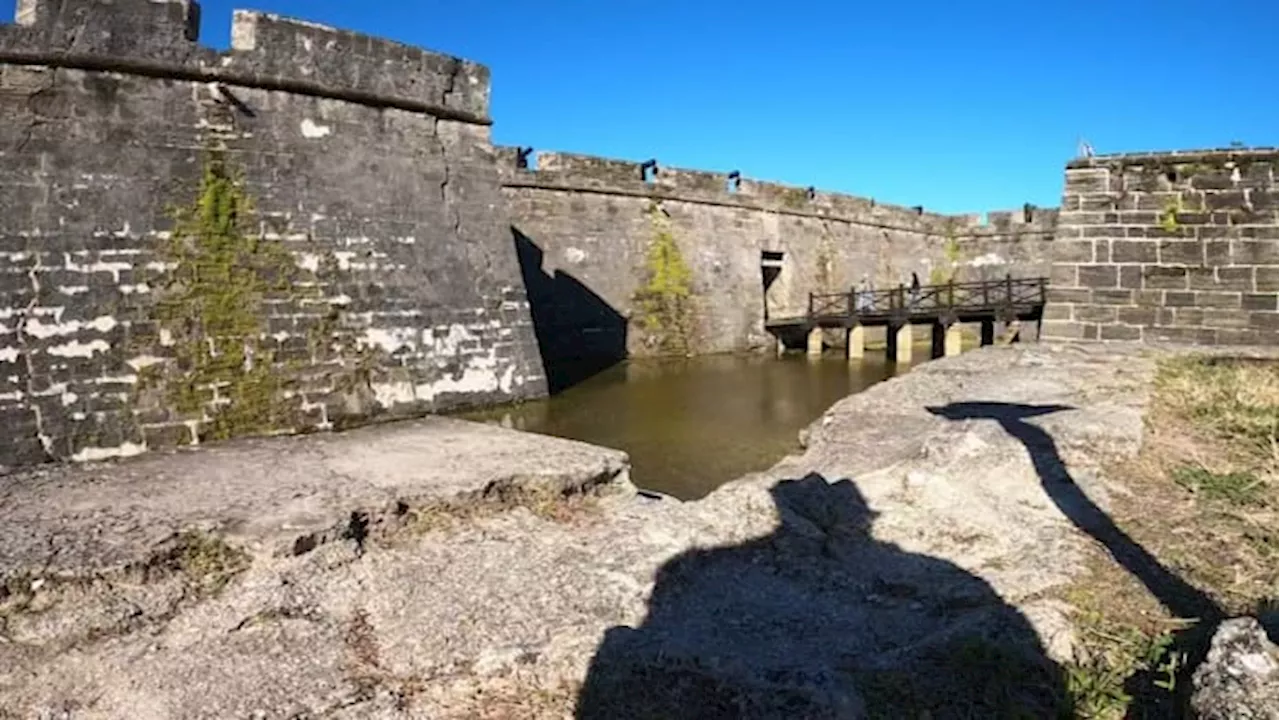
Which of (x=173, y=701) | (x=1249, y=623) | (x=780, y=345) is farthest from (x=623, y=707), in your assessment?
(x=780, y=345)

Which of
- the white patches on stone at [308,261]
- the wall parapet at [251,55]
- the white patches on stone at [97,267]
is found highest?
the wall parapet at [251,55]

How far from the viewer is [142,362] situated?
670 cm

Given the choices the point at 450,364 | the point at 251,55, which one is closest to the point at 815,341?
the point at 450,364

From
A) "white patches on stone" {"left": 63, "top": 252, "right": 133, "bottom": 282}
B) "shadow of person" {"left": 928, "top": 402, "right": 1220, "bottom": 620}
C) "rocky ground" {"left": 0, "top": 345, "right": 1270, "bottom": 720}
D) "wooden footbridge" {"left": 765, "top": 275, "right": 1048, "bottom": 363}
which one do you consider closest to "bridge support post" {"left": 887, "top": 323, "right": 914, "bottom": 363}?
"wooden footbridge" {"left": 765, "top": 275, "right": 1048, "bottom": 363}

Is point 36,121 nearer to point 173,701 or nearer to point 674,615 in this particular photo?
point 173,701

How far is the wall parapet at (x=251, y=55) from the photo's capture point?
6684mm

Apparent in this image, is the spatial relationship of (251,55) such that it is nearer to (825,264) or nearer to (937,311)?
(937,311)

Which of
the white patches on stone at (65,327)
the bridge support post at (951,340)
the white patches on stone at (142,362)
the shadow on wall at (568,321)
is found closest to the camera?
the white patches on stone at (65,327)

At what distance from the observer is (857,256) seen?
23594 mm

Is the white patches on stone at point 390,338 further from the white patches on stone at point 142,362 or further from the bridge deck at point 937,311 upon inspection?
the bridge deck at point 937,311

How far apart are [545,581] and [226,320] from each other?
Answer: 17.6 feet

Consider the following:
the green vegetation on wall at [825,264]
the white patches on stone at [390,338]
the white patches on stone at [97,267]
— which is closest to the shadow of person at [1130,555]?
the white patches on stone at [390,338]

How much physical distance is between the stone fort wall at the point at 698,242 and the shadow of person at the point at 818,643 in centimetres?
1264

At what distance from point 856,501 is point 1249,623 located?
2175 millimetres
